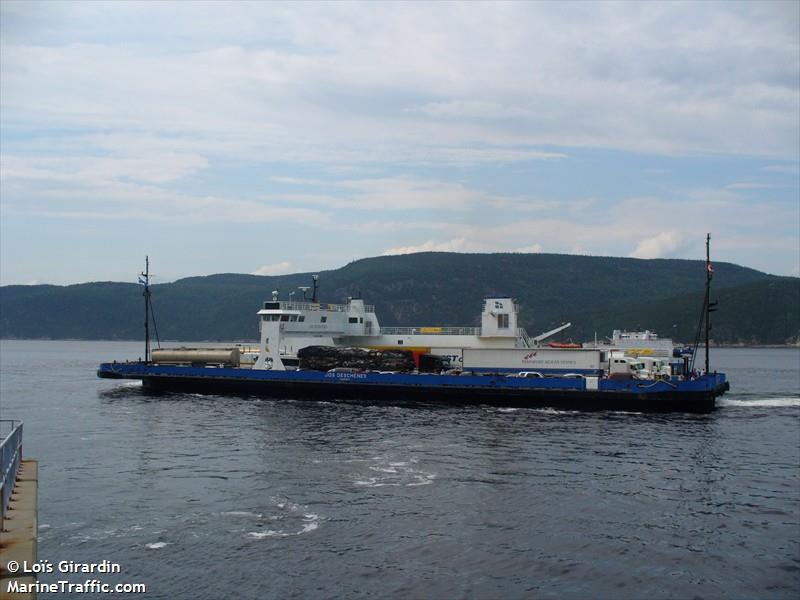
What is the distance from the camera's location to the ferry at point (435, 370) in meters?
55.9

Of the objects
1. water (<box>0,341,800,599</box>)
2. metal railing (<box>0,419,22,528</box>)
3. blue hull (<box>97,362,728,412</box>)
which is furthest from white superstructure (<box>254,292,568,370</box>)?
metal railing (<box>0,419,22,528</box>)

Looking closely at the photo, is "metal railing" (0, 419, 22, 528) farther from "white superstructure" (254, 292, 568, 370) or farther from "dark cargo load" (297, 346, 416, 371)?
"white superstructure" (254, 292, 568, 370)

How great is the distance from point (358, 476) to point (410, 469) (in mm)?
2802

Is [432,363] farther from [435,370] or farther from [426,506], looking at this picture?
[426,506]

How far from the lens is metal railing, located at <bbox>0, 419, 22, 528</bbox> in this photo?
15.3m

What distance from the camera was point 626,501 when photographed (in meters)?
29.6

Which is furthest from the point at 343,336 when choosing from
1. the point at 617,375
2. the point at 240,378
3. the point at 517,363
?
the point at 617,375

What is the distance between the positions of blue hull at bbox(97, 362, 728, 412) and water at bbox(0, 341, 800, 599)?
458 centimetres

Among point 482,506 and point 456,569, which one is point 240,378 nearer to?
point 482,506

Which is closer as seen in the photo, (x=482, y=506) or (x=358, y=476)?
(x=482, y=506)

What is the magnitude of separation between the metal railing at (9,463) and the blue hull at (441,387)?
4234 cm

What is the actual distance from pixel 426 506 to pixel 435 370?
118ft

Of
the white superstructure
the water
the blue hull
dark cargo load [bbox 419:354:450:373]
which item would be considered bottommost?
the water

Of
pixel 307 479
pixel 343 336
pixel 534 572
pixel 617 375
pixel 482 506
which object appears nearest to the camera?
pixel 534 572
